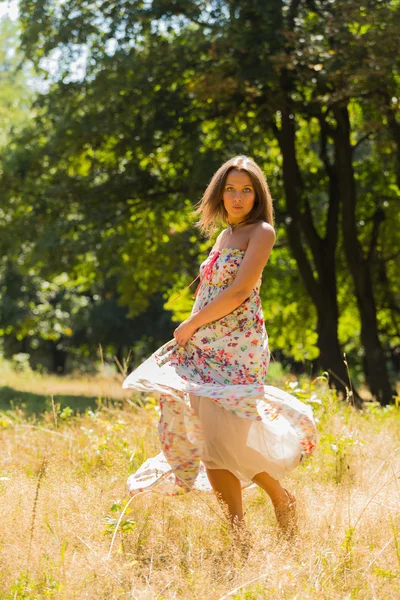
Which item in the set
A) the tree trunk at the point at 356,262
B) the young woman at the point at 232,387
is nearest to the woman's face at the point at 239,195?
the young woman at the point at 232,387

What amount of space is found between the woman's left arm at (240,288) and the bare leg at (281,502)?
78 cm

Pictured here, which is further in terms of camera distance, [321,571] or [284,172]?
[284,172]

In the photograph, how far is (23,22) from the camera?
13.8 metres

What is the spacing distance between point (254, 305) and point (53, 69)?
10.9 metres

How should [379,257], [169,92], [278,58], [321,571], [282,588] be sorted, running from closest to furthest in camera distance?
[282,588], [321,571], [278,58], [169,92], [379,257]

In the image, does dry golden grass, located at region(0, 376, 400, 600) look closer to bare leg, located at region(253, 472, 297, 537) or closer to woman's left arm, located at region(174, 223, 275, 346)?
bare leg, located at region(253, 472, 297, 537)

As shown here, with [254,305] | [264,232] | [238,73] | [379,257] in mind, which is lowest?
[379,257]

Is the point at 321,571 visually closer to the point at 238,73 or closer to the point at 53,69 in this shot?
the point at 238,73

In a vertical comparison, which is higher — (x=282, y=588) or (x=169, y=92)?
(x=169, y=92)

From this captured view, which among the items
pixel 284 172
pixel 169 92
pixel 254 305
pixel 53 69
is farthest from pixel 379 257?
pixel 254 305

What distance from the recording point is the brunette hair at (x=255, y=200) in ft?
14.1

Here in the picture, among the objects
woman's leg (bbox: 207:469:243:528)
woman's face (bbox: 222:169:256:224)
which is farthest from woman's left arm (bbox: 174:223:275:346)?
woman's leg (bbox: 207:469:243:528)

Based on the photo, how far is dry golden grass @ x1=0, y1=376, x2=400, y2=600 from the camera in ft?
11.1

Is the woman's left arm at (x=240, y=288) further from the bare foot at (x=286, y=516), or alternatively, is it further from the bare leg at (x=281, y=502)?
the bare foot at (x=286, y=516)
